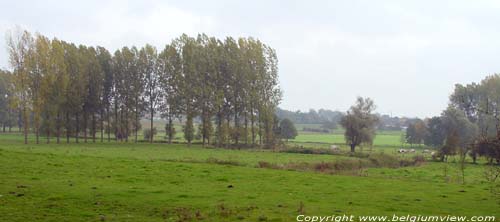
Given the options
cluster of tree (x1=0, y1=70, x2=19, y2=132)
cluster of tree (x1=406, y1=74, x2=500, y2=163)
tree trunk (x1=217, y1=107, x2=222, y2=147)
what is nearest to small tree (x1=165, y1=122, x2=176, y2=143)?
tree trunk (x1=217, y1=107, x2=222, y2=147)

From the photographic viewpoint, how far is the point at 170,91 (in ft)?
285

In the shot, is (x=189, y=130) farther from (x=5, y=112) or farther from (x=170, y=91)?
(x=5, y=112)

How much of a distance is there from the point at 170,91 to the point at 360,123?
35177 millimetres

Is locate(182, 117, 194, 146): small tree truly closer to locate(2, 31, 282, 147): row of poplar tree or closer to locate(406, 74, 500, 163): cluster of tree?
locate(2, 31, 282, 147): row of poplar tree

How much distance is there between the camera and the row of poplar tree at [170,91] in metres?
84.0

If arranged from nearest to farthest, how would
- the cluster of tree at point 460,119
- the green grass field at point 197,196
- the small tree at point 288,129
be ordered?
the green grass field at point 197,196 < the cluster of tree at point 460,119 < the small tree at point 288,129

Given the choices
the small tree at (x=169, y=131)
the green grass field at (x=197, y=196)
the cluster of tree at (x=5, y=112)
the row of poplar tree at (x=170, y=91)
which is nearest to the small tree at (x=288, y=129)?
the row of poplar tree at (x=170, y=91)

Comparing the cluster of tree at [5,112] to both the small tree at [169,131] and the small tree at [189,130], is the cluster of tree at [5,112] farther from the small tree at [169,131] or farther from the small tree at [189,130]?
the small tree at [189,130]

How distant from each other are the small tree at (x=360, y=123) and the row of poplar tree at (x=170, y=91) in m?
13.6

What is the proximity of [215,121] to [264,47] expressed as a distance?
16.6 meters

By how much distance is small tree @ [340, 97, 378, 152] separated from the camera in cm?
8562

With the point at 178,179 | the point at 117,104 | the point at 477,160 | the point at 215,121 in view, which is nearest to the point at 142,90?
the point at 117,104

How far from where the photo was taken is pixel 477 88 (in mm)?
104562

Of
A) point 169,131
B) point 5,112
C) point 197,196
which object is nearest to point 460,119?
point 169,131
